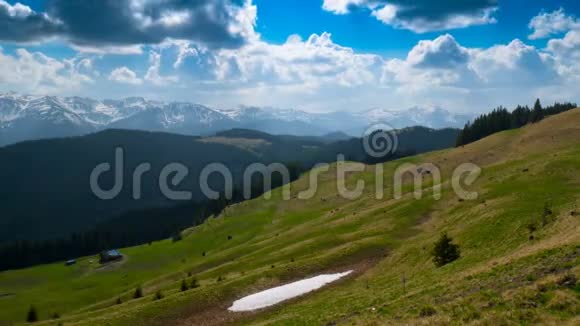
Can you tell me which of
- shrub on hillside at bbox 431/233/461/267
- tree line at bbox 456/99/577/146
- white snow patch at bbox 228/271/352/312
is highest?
tree line at bbox 456/99/577/146

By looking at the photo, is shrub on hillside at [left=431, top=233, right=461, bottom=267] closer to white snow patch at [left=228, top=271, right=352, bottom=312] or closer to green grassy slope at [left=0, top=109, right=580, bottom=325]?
green grassy slope at [left=0, top=109, right=580, bottom=325]

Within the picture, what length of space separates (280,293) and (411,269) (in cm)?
1182

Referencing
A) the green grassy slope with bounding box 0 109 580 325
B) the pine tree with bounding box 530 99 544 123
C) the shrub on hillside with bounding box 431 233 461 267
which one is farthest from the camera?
the pine tree with bounding box 530 99 544 123

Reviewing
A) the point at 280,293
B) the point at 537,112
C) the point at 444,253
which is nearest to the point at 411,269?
the point at 444,253

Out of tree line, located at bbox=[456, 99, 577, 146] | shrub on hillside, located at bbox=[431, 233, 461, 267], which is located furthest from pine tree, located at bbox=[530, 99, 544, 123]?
shrub on hillside, located at bbox=[431, 233, 461, 267]

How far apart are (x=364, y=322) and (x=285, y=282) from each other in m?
21.0

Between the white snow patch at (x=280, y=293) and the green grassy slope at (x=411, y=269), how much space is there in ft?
4.14

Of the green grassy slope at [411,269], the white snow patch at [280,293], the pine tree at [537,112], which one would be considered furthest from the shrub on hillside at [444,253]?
the pine tree at [537,112]

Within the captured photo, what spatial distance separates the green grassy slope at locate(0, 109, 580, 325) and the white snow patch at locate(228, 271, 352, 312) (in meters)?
1.26

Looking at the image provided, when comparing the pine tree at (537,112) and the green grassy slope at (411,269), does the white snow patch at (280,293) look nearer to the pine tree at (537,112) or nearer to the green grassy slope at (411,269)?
the green grassy slope at (411,269)

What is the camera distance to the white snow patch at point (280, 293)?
3750cm

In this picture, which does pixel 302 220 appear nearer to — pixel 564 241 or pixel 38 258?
pixel 564 241

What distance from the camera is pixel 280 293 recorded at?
39.2m

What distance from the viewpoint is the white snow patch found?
37.5 m
